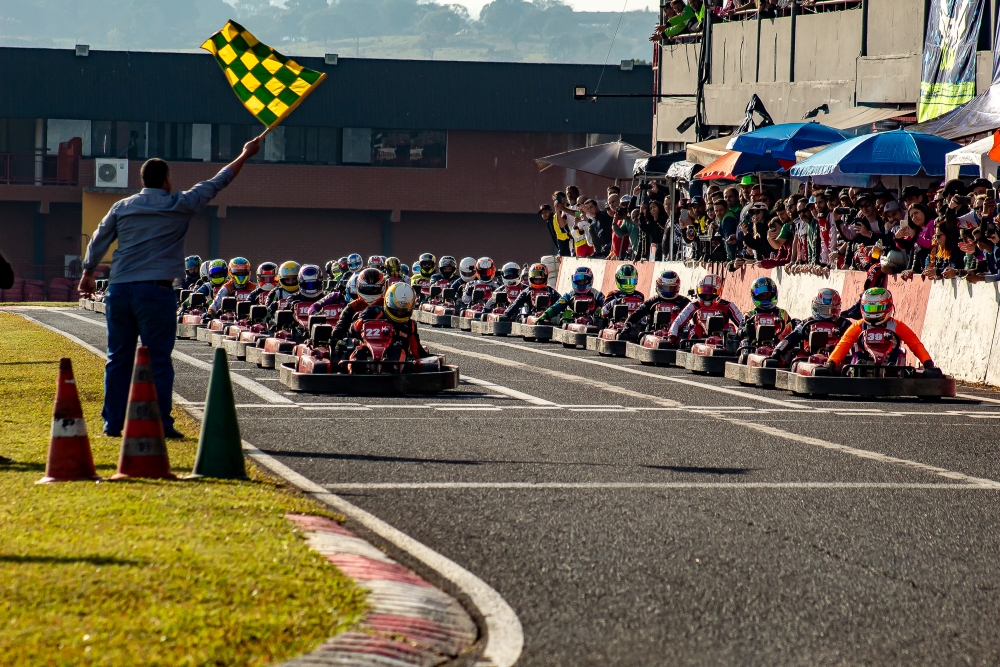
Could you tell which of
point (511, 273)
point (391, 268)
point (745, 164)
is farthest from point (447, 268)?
point (745, 164)

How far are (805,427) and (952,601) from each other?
601 cm

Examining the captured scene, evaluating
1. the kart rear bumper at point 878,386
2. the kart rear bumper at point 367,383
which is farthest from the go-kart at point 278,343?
the kart rear bumper at point 878,386

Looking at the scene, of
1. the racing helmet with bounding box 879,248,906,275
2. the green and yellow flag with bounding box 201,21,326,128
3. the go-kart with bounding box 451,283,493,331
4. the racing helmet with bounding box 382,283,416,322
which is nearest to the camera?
the green and yellow flag with bounding box 201,21,326,128

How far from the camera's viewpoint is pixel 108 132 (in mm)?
50969

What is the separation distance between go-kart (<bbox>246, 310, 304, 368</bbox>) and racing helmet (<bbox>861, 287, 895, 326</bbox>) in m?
6.04

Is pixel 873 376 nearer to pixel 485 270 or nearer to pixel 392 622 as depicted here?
pixel 392 622

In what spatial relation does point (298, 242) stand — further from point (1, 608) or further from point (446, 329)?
point (1, 608)

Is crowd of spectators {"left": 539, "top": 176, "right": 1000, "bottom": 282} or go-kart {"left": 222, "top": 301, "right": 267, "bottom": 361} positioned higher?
crowd of spectators {"left": 539, "top": 176, "right": 1000, "bottom": 282}

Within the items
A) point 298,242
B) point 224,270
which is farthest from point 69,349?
point 298,242

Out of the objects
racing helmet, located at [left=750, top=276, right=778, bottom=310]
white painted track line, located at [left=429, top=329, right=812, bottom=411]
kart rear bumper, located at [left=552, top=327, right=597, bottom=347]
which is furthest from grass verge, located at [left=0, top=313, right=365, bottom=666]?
kart rear bumper, located at [left=552, top=327, right=597, bottom=347]

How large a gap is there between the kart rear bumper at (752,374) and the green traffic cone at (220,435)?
8484 millimetres

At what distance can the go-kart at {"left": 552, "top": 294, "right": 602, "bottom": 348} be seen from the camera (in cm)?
2266

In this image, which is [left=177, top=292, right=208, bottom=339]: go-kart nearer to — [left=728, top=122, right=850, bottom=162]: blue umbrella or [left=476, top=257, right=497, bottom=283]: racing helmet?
[left=476, top=257, right=497, bottom=283]: racing helmet

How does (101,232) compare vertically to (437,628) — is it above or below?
above
